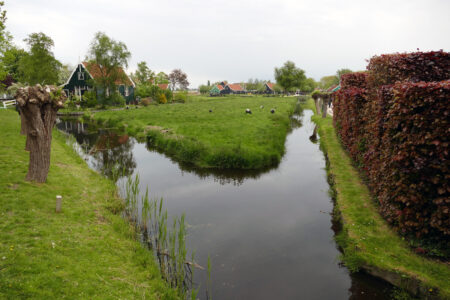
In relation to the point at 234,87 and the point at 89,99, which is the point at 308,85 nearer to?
the point at 234,87

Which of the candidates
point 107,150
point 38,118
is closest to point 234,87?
Result: point 107,150

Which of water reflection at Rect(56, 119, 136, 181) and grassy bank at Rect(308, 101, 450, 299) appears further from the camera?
water reflection at Rect(56, 119, 136, 181)

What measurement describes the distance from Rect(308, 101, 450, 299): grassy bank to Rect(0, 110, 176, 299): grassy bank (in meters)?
4.68

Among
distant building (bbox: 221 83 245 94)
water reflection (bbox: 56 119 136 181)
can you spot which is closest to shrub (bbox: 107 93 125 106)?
water reflection (bbox: 56 119 136 181)

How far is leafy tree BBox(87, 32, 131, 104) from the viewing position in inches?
1764

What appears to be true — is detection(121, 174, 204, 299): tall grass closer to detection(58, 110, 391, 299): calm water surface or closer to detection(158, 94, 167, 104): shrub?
detection(58, 110, 391, 299): calm water surface

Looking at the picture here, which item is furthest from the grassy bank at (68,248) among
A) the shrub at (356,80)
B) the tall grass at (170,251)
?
the shrub at (356,80)

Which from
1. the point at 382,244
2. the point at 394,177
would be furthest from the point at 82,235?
the point at 394,177

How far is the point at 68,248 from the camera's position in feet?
20.2

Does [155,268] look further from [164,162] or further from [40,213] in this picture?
[164,162]

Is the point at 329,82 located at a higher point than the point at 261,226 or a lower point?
higher

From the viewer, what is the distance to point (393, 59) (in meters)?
10.4

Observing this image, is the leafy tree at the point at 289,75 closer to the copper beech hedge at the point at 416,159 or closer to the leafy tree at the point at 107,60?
the leafy tree at the point at 107,60

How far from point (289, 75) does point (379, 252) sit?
3849 inches
